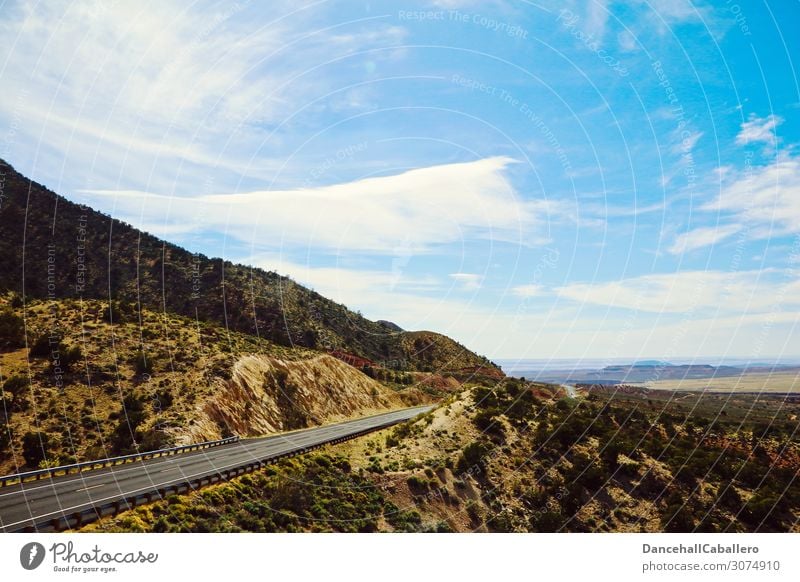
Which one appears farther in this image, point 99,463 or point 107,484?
point 99,463

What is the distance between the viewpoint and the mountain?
90.6 m

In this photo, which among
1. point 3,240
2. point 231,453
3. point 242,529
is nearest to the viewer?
point 242,529

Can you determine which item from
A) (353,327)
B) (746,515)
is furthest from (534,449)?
(353,327)

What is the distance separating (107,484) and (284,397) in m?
40.4

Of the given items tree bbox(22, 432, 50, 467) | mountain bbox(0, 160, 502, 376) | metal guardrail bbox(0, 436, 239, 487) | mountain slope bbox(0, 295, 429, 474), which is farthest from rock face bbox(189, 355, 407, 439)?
mountain bbox(0, 160, 502, 376)

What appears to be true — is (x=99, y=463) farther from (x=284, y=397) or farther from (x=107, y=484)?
(x=284, y=397)

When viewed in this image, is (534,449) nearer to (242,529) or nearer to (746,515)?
(746,515)

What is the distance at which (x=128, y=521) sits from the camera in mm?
22906

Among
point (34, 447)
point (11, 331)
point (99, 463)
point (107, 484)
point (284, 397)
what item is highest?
point (11, 331)

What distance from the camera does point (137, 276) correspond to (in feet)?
317

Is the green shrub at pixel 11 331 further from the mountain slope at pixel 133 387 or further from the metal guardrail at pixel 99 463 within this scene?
the metal guardrail at pixel 99 463

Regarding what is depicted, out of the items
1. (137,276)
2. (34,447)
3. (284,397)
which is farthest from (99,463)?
(137,276)

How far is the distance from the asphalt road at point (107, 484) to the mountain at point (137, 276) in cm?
4068

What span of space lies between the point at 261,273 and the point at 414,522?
105330mm
